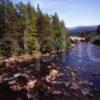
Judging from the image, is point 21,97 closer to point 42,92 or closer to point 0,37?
point 42,92

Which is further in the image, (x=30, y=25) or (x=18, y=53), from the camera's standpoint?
(x=30, y=25)

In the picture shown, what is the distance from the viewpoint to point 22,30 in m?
52.3

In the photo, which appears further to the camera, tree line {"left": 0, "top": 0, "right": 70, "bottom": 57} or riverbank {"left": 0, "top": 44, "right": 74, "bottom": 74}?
tree line {"left": 0, "top": 0, "right": 70, "bottom": 57}

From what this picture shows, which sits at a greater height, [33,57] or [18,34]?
[18,34]

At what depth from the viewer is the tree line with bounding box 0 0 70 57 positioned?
153 feet

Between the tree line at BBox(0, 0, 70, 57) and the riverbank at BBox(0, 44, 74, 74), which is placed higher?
the tree line at BBox(0, 0, 70, 57)

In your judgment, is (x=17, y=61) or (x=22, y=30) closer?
(x=17, y=61)

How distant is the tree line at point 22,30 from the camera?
46.7m

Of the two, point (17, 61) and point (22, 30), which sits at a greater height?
point (22, 30)

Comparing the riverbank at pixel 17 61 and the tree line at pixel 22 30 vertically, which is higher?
the tree line at pixel 22 30

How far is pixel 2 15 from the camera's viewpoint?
152ft

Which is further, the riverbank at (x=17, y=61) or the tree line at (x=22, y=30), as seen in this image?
the tree line at (x=22, y=30)

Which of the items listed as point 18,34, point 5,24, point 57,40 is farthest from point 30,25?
point 57,40

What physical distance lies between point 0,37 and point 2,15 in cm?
496
